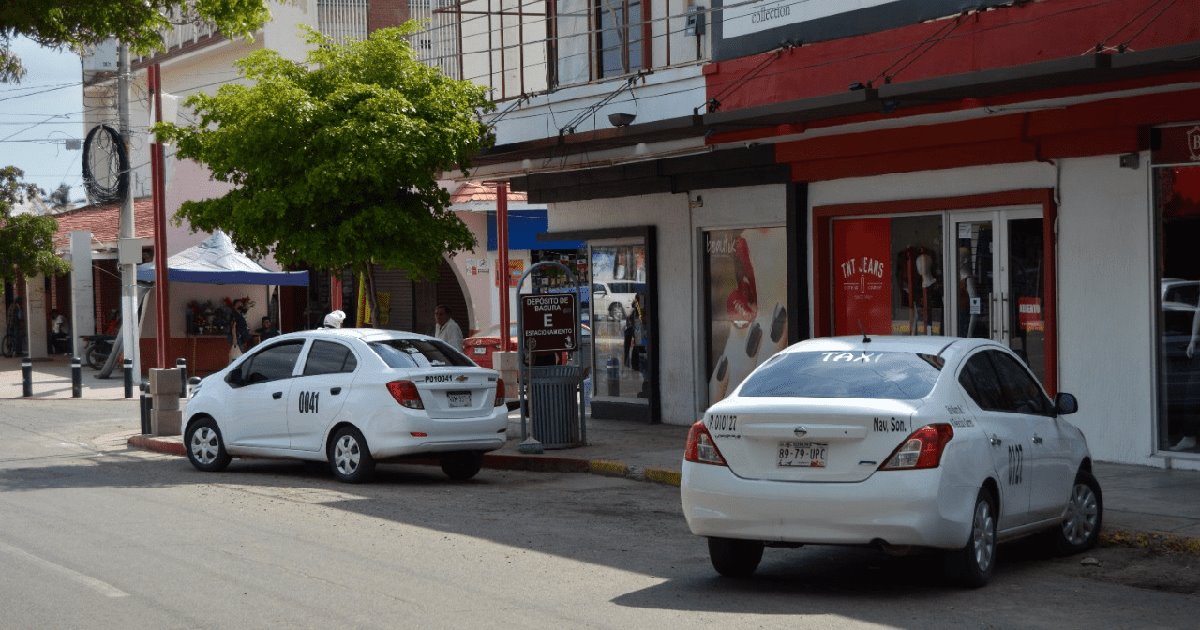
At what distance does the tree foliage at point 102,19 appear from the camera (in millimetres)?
13320

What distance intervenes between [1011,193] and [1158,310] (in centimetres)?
198

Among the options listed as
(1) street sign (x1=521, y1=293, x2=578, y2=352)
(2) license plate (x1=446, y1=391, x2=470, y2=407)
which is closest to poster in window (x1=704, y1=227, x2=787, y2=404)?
(1) street sign (x1=521, y1=293, x2=578, y2=352)

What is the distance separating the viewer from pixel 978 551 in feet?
27.2

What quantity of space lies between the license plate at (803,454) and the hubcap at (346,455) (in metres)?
7.03

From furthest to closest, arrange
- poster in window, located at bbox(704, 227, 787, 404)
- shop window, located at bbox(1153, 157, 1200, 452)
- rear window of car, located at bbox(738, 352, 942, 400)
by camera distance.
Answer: poster in window, located at bbox(704, 227, 787, 404), shop window, located at bbox(1153, 157, 1200, 452), rear window of car, located at bbox(738, 352, 942, 400)

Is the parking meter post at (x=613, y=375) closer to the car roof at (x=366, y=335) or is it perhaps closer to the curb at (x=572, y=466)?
the curb at (x=572, y=466)

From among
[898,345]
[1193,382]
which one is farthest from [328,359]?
[1193,382]

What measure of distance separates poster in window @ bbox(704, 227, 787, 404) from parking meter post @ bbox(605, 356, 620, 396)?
6.07 feet

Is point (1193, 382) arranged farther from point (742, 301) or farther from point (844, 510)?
point (844, 510)

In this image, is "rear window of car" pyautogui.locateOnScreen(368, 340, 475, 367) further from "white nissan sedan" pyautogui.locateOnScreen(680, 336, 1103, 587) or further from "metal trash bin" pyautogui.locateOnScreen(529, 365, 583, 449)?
"white nissan sedan" pyautogui.locateOnScreen(680, 336, 1103, 587)

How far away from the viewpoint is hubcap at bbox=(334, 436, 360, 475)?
565 inches

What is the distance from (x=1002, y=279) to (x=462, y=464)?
597 centimetres

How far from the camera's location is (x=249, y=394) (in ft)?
50.2

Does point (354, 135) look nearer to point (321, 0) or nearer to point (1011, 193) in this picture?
point (1011, 193)
